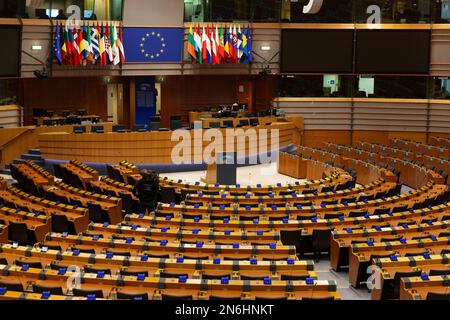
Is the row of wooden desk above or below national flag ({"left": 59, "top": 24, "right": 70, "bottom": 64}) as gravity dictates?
below

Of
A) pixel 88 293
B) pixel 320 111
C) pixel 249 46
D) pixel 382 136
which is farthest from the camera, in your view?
pixel 382 136

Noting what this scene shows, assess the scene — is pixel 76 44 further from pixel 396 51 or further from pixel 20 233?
pixel 20 233

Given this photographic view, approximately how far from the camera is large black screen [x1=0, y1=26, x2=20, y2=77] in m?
28.5

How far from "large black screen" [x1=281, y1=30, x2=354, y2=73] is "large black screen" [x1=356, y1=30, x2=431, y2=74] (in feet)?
2.52

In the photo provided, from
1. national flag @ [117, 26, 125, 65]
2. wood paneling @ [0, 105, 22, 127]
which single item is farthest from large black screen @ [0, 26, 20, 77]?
national flag @ [117, 26, 125, 65]

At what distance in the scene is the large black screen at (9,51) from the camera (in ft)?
93.6

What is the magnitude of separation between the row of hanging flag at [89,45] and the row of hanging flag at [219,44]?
3.40m

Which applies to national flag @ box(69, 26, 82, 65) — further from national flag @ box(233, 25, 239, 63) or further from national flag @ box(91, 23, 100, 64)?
national flag @ box(233, 25, 239, 63)

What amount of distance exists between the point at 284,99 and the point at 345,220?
1841 cm

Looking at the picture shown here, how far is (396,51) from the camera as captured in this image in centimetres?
3381

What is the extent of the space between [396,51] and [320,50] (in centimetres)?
365

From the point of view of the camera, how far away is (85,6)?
3159 cm

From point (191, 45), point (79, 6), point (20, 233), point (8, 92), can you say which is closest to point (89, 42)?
point (79, 6)
